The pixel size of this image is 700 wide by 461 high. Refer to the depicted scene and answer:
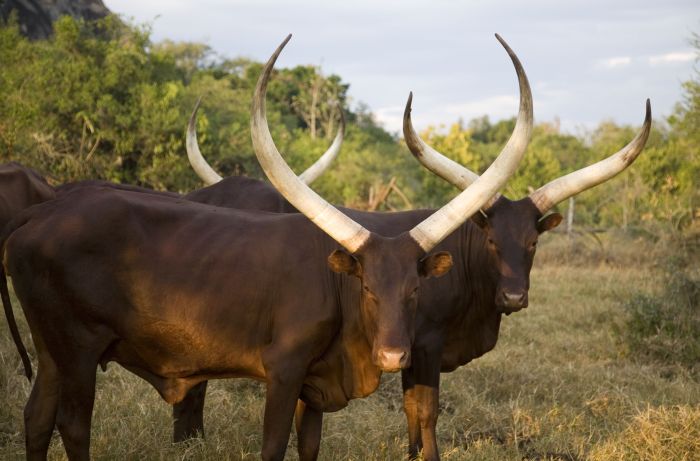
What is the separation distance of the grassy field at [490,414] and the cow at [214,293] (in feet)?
2.75

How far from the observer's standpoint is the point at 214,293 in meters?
4.00

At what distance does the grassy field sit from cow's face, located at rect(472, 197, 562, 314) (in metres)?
0.92

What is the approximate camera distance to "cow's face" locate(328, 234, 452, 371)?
371cm

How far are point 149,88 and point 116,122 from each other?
88cm

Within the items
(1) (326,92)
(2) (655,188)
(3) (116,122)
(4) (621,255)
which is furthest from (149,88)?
(1) (326,92)

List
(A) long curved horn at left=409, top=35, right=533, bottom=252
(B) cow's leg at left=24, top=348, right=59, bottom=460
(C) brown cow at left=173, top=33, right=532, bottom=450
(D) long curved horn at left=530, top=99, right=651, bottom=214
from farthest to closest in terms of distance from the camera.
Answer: (D) long curved horn at left=530, top=99, right=651, bottom=214 → (C) brown cow at left=173, top=33, right=532, bottom=450 → (B) cow's leg at left=24, top=348, right=59, bottom=460 → (A) long curved horn at left=409, top=35, right=533, bottom=252

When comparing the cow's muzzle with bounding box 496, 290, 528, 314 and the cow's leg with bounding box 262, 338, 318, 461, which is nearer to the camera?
the cow's leg with bounding box 262, 338, 318, 461

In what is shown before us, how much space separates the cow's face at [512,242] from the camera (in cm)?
493

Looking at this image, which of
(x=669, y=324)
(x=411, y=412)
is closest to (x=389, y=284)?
(x=411, y=412)

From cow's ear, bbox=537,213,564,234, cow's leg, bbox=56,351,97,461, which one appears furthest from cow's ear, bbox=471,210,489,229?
cow's leg, bbox=56,351,97,461

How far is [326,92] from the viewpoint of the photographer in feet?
144

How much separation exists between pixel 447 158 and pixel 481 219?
0.47 meters

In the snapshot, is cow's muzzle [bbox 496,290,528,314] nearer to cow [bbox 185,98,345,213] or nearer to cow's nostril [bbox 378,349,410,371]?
cow's nostril [bbox 378,349,410,371]

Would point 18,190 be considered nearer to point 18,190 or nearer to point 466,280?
point 18,190
